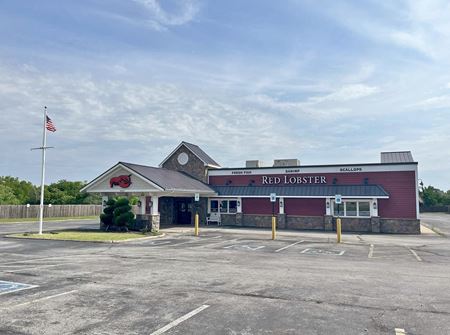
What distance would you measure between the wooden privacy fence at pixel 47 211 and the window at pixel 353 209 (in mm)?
36697

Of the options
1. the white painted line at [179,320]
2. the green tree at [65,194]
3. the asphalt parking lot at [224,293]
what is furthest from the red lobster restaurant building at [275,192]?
the green tree at [65,194]

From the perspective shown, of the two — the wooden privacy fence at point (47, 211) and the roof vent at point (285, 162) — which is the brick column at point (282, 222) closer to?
the roof vent at point (285, 162)

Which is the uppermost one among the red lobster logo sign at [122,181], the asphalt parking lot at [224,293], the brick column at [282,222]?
the red lobster logo sign at [122,181]

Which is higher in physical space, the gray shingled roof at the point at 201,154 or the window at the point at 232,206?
the gray shingled roof at the point at 201,154

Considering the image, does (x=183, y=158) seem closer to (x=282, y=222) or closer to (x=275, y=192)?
(x=275, y=192)

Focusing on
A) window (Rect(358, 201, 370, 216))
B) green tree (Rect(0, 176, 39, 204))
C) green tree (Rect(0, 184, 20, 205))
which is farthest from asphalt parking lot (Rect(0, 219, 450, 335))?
green tree (Rect(0, 176, 39, 204))

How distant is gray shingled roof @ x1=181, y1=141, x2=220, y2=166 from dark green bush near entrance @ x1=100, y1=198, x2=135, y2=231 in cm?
1128

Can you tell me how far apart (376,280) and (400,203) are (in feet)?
70.1

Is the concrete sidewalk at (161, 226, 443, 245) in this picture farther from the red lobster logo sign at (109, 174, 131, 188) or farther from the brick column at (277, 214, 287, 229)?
the red lobster logo sign at (109, 174, 131, 188)

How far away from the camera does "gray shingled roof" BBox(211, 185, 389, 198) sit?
3003 cm

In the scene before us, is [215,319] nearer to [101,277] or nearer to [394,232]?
[101,277]

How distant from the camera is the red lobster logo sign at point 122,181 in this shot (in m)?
28.7

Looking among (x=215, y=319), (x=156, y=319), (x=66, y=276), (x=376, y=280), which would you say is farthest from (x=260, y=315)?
(x=66, y=276)

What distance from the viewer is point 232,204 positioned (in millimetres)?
35500
